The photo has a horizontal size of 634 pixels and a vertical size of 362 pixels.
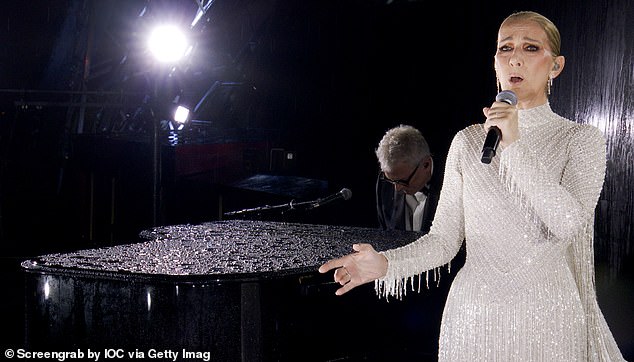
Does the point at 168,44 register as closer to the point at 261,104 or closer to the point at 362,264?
the point at 261,104

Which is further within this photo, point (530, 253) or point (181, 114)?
point (181, 114)

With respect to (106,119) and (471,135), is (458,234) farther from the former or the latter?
(106,119)

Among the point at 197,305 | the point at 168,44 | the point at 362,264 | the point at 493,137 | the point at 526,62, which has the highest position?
the point at 168,44

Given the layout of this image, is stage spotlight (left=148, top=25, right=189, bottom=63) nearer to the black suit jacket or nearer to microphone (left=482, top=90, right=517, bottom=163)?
the black suit jacket

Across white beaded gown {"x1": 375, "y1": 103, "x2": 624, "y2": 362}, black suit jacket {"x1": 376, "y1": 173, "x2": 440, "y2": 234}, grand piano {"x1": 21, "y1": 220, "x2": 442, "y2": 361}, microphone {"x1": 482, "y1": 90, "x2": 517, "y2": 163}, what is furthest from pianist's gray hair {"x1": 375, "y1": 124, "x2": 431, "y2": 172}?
microphone {"x1": 482, "y1": 90, "x2": 517, "y2": 163}

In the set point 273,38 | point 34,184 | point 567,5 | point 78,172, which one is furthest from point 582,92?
point 34,184

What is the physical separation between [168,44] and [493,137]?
6138 mm

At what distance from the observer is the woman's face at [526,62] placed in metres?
1.64

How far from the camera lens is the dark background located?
11.2 ft

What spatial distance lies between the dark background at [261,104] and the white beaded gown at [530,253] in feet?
6.04

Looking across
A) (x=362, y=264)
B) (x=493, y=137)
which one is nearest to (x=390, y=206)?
(x=362, y=264)

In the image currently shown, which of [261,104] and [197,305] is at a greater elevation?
[261,104]

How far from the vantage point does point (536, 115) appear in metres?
1.67

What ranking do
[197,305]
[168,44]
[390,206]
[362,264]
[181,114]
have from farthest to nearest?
[181,114] → [168,44] → [390,206] → [197,305] → [362,264]
